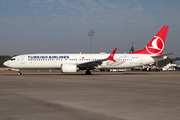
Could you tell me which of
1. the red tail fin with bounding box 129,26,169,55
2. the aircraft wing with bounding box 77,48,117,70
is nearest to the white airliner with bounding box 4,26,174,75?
the aircraft wing with bounding box 77,48,117,70

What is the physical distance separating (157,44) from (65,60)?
1595 centimetres

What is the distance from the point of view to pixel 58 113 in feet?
22.7

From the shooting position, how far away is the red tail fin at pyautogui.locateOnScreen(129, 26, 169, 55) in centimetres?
3841

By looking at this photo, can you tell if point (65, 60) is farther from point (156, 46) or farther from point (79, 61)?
point (156, 46)

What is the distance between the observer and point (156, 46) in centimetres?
3850

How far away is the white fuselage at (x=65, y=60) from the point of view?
3597 cm

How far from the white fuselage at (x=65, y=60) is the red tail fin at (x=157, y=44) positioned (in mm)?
1471

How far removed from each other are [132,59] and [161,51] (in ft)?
Answer: 18.7

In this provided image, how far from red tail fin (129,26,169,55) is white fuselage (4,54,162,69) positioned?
147cm

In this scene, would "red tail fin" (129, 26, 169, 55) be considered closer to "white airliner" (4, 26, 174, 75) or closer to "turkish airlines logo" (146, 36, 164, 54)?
"turkish airlines logo" (146, 36, 164, 54)

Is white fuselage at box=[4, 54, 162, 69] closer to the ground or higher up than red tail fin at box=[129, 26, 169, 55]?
closer to the ground

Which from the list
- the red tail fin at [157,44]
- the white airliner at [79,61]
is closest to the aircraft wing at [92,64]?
the white airliner at [79,61]

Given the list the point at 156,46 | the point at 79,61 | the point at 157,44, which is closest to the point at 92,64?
the point at 79,61

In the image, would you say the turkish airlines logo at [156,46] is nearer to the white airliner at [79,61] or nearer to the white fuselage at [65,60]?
the white airliner at [79,61]
